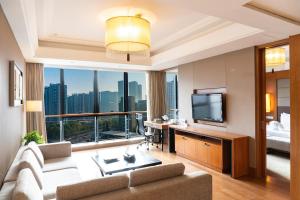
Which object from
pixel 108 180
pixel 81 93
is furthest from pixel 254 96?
pixel 81 93

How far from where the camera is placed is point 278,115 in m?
6.96

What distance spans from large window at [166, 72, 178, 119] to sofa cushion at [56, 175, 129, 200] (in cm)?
554

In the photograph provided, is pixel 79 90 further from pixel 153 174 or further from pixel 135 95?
pixel 153 174

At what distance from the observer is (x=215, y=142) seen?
14.0 feet

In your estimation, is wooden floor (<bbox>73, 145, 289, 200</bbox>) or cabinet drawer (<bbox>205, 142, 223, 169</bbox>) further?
cabinet drawer (<bbox>205, 142, 223, 169</bbox>)

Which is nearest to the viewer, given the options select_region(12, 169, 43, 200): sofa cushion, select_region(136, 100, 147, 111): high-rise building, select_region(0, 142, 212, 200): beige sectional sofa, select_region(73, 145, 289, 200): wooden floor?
select_region(12, 169, 43, 200): sofa cushion

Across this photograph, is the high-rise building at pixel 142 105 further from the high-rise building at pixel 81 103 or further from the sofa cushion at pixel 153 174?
the sofa cushion at pixel 153 174

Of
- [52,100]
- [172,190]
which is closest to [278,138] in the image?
[172,190]

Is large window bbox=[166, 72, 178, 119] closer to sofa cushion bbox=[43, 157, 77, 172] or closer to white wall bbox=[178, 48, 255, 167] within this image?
white wall bbox=[178, 48, 255, 167]

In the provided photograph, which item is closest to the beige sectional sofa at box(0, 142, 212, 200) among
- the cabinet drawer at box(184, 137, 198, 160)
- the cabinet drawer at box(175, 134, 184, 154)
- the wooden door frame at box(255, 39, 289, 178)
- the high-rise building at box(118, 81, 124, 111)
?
the wooden door frame at box(255, 39, 289, 178)

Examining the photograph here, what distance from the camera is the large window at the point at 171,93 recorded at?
7363 millimetres

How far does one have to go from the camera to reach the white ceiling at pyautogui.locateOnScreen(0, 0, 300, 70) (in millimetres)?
2256

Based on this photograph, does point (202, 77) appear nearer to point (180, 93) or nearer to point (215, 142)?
point (180, 93)

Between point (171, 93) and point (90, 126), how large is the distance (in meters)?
3.01
